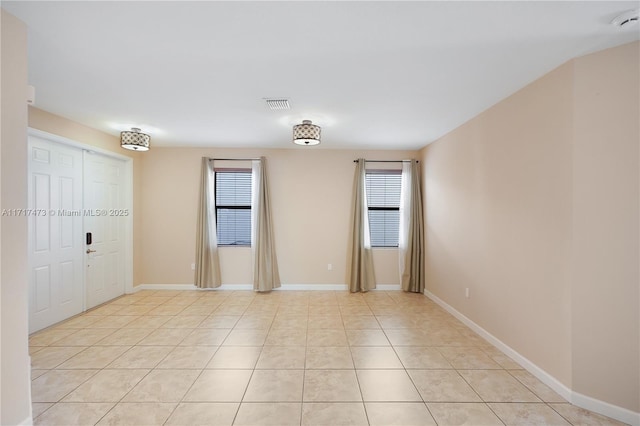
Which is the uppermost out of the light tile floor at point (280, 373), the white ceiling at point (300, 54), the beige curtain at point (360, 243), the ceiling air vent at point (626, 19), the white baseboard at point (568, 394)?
the white ceiling at point (300, 54)

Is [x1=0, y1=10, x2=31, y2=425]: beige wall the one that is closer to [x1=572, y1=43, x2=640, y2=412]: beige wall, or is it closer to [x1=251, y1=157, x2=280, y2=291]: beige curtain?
[x1=251, y1=157, x2=280, y2=291]: beige curtain

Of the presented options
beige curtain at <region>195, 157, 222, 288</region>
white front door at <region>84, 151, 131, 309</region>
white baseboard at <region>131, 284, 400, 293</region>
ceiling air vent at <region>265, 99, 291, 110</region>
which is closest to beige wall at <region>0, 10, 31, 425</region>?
ceiling air vent at <region>265, 99, 291, 110</region>

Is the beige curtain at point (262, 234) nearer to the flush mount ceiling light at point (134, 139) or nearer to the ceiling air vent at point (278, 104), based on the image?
the flush mount ceiling light at point (134, 139)

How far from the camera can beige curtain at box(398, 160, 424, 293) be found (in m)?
4.84

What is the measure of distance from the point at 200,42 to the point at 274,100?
3.30ft

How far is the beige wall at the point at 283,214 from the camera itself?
16.3ft

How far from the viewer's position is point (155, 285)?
4.99 metres

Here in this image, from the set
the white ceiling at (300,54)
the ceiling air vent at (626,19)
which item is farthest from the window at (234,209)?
the ceiling air vent at (626,19)

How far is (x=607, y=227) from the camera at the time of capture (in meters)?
1.94

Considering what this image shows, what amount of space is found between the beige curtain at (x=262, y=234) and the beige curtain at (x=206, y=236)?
71 centimetres

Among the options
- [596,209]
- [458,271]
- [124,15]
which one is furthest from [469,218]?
[124,15]

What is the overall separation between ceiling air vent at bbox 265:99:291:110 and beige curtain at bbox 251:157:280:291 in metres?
1.96

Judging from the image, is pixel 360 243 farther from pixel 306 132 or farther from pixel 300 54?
pixel 300 54

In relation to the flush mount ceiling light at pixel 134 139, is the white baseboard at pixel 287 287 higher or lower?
lower
